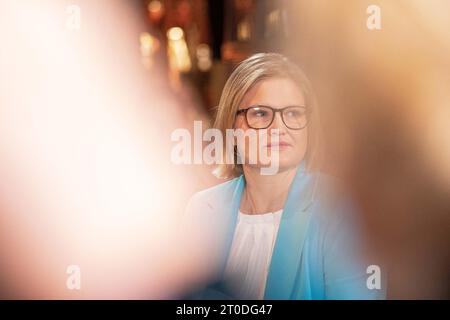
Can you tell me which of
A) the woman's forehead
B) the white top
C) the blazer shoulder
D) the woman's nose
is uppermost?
the woman's forehead

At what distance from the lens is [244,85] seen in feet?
4.48

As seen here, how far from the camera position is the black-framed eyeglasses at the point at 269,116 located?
1.36m

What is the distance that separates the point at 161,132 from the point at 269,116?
27 cm

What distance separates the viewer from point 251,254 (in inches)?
54.2

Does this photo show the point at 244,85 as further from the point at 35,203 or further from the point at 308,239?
the point at 35,203

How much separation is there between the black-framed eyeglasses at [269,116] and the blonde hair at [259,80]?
27mm

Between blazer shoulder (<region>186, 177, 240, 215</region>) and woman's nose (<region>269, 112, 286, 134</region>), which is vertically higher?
woman's nose (<region>269, 112, 286, 134</region>)

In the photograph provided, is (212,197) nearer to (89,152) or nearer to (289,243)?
(289,243)

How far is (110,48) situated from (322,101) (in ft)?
1.78

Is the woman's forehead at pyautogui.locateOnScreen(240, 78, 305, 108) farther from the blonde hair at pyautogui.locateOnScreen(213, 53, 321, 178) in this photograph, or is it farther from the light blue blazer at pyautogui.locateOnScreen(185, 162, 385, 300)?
the light blue blazer at pyautogui.locateOnScreen(185, 162, 385, 300)

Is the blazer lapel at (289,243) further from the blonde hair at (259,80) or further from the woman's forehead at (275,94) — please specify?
the woman's forehead at (275,94)

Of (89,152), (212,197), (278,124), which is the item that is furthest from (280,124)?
(89,152)

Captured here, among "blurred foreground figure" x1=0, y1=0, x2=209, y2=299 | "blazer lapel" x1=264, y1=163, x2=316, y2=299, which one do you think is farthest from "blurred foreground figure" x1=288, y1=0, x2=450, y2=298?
"blurred foreground figure" x1=0, y1=0, x2=209, y2=299

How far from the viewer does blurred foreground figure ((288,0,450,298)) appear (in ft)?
4.51
